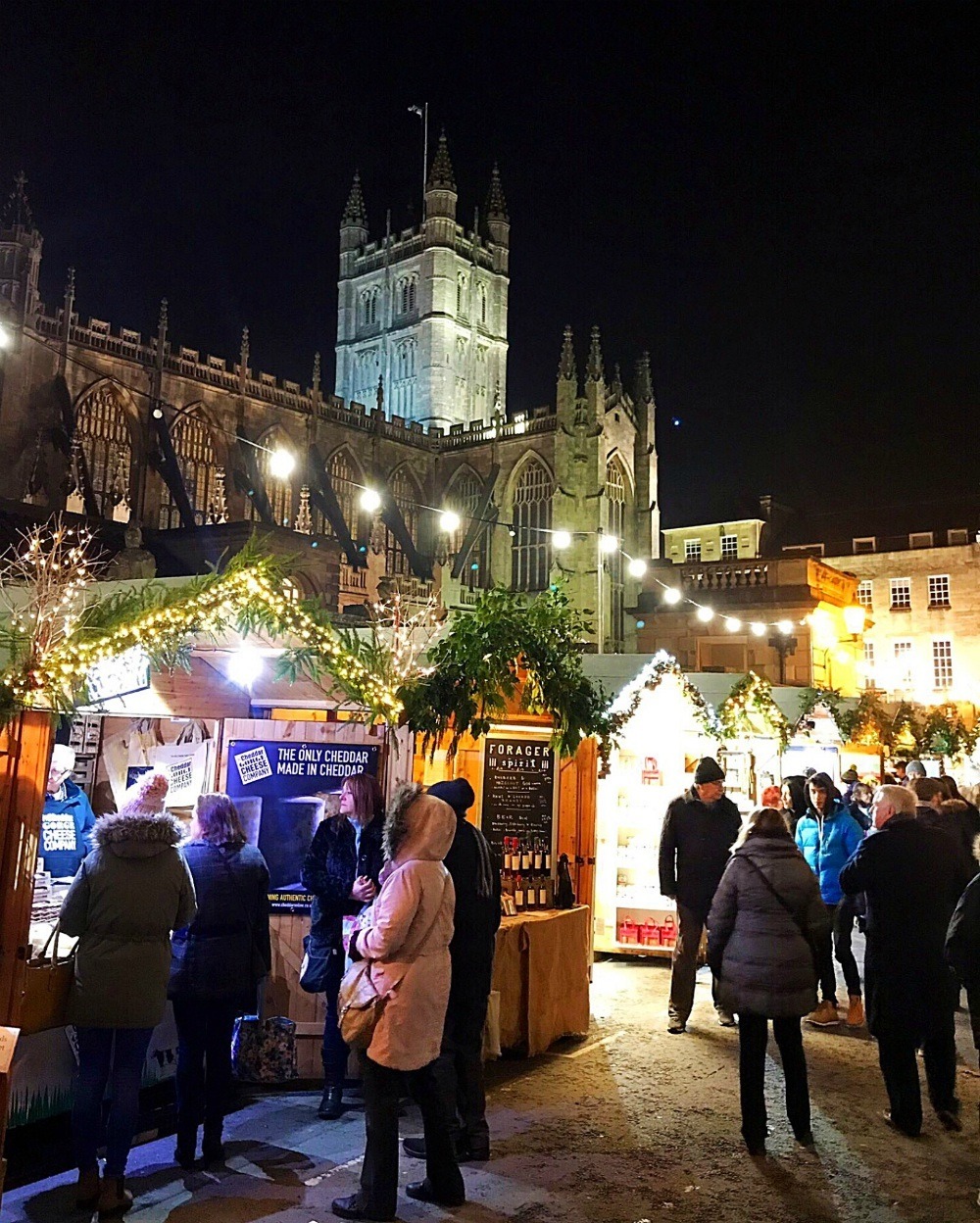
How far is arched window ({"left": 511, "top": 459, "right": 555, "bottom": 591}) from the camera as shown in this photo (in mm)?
37781

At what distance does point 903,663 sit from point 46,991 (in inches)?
1179

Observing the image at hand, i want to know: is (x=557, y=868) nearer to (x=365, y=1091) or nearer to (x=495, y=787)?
(x=495, y=787)

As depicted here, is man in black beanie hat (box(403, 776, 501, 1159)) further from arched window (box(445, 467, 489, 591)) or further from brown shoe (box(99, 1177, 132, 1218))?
arched window (box(445, 467, 489, 591))

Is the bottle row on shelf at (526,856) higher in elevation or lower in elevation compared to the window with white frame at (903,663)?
lower

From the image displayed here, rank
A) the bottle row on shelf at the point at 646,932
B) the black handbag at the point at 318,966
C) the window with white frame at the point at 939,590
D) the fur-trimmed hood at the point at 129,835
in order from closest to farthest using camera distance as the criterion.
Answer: the fur-trimmed hood at the point at 129,835 < the black handbag at the point at 318,966 < the bottle row on shelf at the point at 646,932 < the window with white frame at the point at 939,590

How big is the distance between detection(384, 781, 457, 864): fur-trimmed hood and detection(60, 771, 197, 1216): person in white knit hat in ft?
3.31

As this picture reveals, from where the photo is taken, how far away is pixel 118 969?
3811 millimetres

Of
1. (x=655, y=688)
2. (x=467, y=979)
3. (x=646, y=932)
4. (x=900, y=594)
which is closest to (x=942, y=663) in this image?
(x=900, y=594)

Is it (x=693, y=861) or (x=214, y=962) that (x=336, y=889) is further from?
(x=693, y=861)

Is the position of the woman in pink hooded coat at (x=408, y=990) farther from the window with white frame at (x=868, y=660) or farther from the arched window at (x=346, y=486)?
the arched window at (x=346, y=486)

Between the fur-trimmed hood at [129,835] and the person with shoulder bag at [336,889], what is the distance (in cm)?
113

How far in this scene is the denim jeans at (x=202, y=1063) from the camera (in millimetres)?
4121

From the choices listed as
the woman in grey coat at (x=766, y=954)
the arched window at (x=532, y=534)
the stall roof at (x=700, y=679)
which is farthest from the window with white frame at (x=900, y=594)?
the woman in grey coat at (x=766, y=954)

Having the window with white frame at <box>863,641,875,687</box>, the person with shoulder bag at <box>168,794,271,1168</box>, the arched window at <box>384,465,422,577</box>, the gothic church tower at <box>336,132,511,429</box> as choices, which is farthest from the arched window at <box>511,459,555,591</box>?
the person with shoulder bag at <box>168,794,271,1168</box>
